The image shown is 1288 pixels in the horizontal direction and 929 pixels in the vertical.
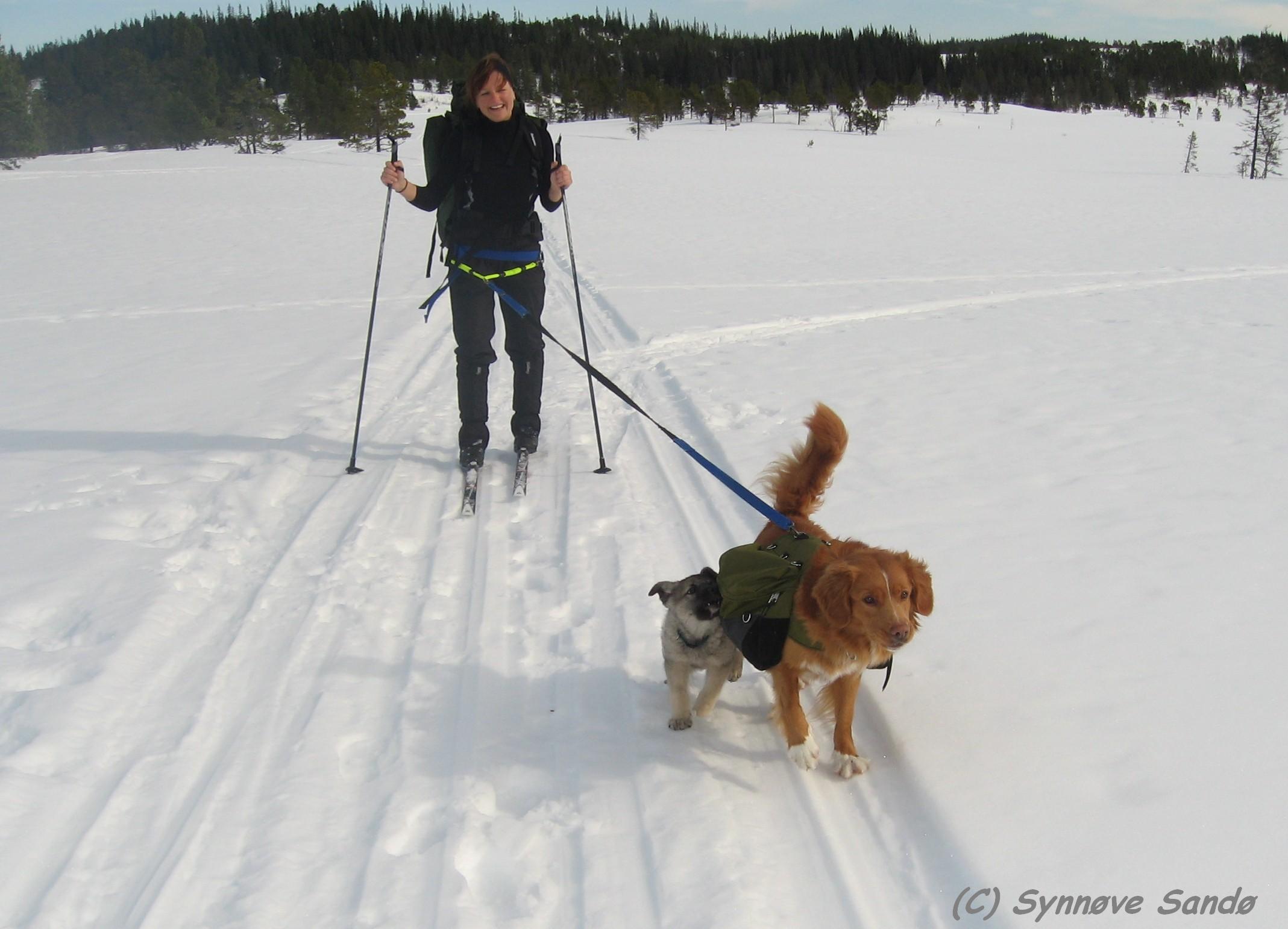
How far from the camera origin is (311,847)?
8.07 ft

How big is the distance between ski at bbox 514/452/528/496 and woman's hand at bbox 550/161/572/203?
1590mm

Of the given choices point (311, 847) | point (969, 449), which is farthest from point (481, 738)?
point (969, 449)

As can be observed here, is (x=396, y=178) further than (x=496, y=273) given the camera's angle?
No

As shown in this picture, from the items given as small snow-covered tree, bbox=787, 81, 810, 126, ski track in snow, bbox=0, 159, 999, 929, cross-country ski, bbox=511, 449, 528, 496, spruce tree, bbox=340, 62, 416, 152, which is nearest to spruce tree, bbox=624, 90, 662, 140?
spruce tree, bbox=340, 62, 416, 152

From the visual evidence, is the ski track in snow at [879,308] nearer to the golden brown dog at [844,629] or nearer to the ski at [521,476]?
the ski at [521,476]

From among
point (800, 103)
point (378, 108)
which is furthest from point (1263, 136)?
point (378, 108)

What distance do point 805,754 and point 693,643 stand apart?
513 millimetres

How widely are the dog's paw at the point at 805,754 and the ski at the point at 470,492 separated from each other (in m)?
2.65

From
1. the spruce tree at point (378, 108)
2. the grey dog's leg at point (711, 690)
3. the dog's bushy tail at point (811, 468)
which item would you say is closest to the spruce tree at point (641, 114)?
the spruce tree at point (378, 108)

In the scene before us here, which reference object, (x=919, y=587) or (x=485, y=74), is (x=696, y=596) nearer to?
(x=919, y=587)

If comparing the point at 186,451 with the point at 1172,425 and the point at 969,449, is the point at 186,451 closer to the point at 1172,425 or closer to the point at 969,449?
the point at 969,449

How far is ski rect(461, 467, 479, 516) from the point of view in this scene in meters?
4.93

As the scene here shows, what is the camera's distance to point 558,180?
5.12 metres

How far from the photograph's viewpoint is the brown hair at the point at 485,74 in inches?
194
